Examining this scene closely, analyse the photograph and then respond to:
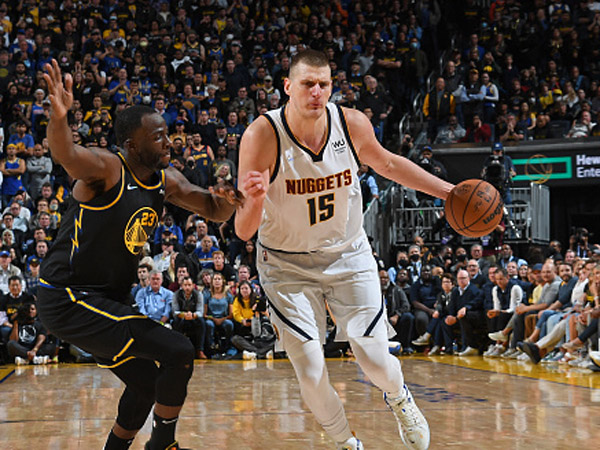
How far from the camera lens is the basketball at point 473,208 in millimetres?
4539

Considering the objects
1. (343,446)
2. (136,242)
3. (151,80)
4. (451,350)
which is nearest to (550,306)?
(451,350)

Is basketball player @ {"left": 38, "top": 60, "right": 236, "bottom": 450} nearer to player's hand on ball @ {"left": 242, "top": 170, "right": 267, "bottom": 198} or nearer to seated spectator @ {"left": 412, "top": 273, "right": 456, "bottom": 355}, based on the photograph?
player's hand on ball @ {"left": 242, "top": 170, "right": 267, "bottom": 198}

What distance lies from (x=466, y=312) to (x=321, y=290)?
28.7 feet

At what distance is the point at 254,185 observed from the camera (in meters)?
3.81

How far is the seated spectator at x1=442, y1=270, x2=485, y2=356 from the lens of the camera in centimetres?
1279

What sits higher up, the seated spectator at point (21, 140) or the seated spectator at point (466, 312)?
the seated spectator at point (21, 140)

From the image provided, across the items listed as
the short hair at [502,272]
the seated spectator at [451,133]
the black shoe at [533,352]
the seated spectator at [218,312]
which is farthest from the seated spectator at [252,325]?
the seated spectator at [451,133]

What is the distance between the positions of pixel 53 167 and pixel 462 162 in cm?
799

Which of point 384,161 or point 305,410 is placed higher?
point 384,161

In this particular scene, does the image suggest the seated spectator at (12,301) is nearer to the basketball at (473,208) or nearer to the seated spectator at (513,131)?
the basketball at (473,208)

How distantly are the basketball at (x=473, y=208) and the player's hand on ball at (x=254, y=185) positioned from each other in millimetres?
1272

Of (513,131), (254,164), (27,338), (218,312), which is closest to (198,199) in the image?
(254,164)

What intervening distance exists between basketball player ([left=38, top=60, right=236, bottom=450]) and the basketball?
1.37 metres

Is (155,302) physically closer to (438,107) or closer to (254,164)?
(438,107)
